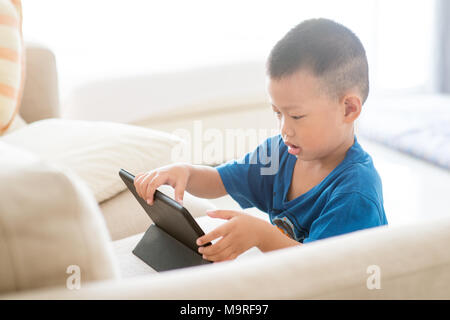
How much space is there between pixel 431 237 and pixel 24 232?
0.38m

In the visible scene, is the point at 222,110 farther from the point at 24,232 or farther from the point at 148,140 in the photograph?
the point at 24,232

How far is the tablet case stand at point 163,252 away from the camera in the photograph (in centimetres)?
86

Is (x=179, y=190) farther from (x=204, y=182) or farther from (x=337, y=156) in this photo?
(x=337, y=156)

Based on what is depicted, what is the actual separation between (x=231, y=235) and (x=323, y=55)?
39 centimetres

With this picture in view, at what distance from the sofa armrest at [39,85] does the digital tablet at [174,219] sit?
91cm

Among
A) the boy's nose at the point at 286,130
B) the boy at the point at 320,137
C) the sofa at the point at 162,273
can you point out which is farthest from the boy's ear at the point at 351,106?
the sofa at the point at 162,273

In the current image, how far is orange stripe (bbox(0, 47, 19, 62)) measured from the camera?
2.58ft

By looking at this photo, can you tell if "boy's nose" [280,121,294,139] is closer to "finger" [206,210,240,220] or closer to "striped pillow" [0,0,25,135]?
"finger" [206,210,240,220]

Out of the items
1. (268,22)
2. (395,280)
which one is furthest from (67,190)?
(268,22)

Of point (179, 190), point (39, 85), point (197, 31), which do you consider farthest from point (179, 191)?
point (197, 31)

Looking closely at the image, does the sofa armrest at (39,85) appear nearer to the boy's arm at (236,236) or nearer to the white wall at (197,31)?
the white wall at (197,31)

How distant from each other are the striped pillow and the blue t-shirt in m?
0.50

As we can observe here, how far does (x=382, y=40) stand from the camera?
3.26m

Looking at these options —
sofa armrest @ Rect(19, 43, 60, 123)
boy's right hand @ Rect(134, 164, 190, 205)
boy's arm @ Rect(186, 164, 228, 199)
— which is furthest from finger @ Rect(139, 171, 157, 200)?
sofa armrest @ Rect(19, 43, 60, 123)
